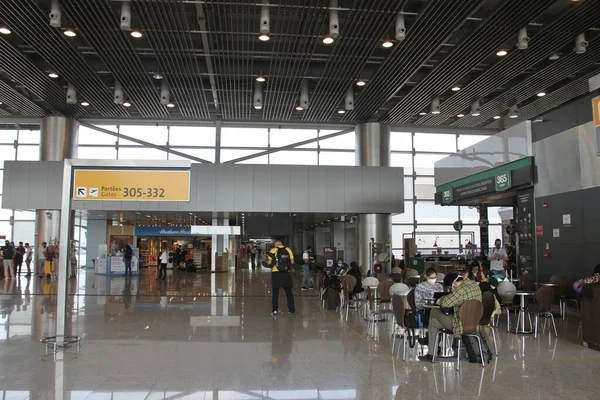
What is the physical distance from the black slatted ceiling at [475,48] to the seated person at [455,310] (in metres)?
7.27

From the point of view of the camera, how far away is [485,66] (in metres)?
15.1

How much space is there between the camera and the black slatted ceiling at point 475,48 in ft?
34.9

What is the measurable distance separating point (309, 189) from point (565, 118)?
10.4m

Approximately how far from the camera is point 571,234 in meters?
9.88

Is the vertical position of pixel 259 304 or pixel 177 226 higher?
pixel 177 226

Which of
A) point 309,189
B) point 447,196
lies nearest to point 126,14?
point 309,189

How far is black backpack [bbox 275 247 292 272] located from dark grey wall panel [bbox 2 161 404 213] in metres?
9.09

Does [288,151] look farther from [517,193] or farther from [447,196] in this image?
[517,193]

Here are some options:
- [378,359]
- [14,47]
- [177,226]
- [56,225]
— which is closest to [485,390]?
[378,359]

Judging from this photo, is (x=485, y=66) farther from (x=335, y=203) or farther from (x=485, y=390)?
(x=485, y=390)

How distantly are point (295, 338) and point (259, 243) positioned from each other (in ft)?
135

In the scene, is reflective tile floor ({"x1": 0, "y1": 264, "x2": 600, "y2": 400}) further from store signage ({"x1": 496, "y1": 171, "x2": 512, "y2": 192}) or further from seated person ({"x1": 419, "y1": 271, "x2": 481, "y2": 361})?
store signage ({"x1": 496, "y1": 171, "x2": 512, "y2": 192})

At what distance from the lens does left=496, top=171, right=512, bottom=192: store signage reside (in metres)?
11.7

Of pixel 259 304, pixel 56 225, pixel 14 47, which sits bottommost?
pixel 259 304
